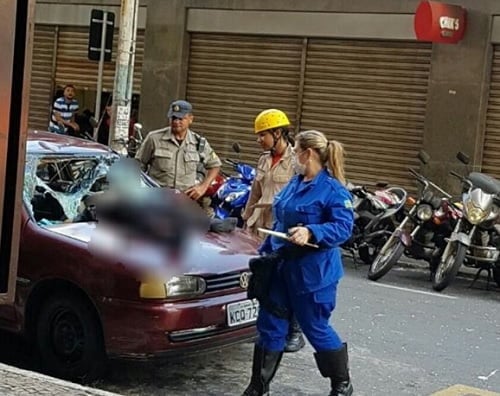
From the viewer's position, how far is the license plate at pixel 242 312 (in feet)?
19.6

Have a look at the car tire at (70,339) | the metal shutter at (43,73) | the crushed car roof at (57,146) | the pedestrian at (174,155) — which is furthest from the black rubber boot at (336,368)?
the metal shutter at (43,73)

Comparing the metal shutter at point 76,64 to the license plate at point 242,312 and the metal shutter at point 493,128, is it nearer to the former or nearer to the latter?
the metal shutter at point 493,128

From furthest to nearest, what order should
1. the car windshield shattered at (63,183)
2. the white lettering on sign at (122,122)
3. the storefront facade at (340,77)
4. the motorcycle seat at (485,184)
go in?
the storefront facade at (340,77)
the white lettering on sign at (122,122)
the motorcycle seat at (485,184)
the car windshield shattered at (63,183)

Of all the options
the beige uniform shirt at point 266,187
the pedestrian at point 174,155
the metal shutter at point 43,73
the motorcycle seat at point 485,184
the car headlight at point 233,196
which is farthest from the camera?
the metal shutter at point 43,73

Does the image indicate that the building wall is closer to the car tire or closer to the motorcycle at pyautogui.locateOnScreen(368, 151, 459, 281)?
the motorcycle at pyautogui.locateOnScreen(368, 151, 459, 281)

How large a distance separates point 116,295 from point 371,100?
458 inches

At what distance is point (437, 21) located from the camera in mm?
14633

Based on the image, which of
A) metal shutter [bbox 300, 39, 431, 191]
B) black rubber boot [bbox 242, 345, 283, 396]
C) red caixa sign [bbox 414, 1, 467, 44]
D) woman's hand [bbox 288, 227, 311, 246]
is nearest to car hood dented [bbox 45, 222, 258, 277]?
black rubber boot [bbox 242, 345, 283, 396]

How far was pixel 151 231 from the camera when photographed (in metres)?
5.48

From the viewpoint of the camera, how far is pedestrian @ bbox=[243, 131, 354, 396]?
5.53 metres

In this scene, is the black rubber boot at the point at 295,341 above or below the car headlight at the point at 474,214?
below

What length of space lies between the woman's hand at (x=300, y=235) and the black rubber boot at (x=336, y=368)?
721mm

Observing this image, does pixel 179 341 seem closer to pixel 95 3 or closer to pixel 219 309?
pixel 219 309

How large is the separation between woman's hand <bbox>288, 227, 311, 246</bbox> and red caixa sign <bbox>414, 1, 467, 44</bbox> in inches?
387
